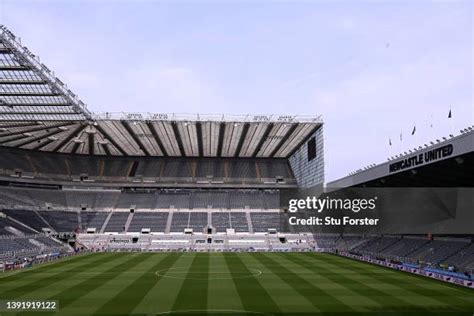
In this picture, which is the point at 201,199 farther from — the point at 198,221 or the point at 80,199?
the point at 80,199

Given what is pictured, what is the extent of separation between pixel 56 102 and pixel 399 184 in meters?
37.9

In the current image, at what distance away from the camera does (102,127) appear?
6294 cm

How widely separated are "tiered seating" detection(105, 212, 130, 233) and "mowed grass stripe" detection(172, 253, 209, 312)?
41.0 m

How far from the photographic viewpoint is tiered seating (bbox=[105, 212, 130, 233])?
256 ft

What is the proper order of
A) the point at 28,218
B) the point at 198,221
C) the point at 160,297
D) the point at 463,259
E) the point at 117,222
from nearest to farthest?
the point at 160,297
the point at 463,259
the point at 28,218
the point at 117,222
the point at 198,221

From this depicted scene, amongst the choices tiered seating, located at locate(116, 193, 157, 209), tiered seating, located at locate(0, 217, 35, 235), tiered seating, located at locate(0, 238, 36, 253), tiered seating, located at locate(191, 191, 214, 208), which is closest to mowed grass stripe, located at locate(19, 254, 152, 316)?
tiered seating, located at locate(0, 238, 36, 253)

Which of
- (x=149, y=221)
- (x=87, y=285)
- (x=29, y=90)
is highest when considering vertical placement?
(x=29, y=90)

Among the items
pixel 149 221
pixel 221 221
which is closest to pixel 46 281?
pixel 149 221

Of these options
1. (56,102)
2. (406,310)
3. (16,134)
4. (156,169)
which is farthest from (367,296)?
(156,169)

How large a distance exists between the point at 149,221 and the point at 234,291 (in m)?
55.1

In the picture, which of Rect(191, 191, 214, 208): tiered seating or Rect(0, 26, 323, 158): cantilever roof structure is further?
Rect(191, 191, 214, 208): tiered seating

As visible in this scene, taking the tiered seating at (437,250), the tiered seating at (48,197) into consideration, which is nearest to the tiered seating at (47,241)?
the tiered seating at (48,197)

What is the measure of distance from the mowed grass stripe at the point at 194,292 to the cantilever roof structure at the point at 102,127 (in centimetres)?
2152

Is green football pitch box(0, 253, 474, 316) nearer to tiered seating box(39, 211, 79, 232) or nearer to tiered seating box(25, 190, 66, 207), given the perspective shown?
tiered seating box(39, 211, 79, 232)
